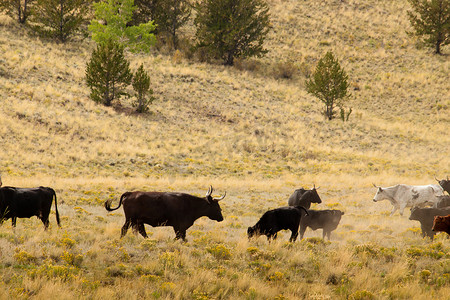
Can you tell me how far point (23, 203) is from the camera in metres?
10.0

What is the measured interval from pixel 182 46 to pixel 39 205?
46196 mm

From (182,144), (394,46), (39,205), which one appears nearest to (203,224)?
(39,205)

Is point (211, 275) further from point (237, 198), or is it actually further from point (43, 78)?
point (43, 78)

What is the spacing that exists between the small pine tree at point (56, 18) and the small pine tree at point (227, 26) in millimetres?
14620

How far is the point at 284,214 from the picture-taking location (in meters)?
10.3

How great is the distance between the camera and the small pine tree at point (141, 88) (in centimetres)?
3606

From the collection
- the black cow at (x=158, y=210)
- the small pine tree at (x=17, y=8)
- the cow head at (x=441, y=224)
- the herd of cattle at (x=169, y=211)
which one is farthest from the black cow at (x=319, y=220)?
the small pine tree at (x=17, y=8)

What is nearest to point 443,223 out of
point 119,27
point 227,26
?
point 119,27

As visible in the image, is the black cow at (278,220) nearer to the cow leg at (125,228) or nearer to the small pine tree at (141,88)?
the cow leg at (125,228)

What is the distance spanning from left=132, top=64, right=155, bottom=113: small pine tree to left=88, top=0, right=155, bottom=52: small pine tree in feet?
31.7

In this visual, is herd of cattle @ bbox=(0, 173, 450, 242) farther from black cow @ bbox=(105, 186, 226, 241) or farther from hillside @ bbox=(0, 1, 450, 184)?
hillside @ bbox=(0, 1, 450, 184)

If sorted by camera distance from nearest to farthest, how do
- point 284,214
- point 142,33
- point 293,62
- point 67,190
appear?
point 284,214 < point 67,190 < point 142,33 < point 293,62

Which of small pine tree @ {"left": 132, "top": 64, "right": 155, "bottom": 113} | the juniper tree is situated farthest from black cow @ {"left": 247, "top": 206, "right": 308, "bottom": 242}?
the juniper tree

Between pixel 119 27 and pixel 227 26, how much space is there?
13032 mm
